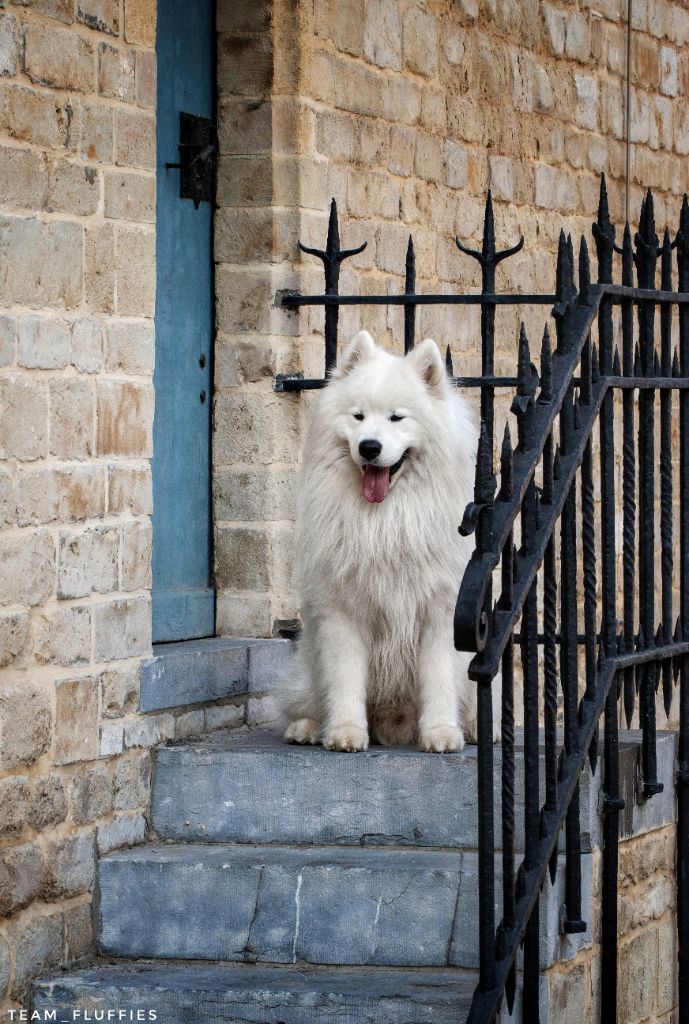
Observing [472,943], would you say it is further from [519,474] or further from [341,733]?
[519,474]

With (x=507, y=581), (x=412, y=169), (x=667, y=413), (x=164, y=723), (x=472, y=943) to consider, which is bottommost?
(x=472, y=943)

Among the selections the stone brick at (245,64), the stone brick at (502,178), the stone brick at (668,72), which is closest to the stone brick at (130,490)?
the stone brick at (245,64)

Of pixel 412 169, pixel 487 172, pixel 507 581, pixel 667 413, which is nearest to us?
pixel 507 581

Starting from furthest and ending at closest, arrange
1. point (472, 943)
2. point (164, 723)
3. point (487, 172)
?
1. point (487, 172)
2. point (164, 723)
3. point (472, 943)

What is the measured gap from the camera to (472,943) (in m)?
4.85

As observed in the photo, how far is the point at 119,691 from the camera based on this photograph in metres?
5.45

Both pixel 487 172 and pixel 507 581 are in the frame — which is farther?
pixel 487 172

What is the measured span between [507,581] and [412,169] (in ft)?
12.4

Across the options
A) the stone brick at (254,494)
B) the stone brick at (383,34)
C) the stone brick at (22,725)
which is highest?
the stone brick at (383,34)

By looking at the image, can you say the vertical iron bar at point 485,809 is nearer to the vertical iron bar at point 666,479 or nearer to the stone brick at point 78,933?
the vertical iron bar at point 666,479

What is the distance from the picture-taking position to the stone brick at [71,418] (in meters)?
5.16

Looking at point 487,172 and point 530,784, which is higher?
point 487,172

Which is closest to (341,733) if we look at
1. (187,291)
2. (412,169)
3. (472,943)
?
(472,943)

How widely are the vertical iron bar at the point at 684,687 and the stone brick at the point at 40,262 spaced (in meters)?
1.78
